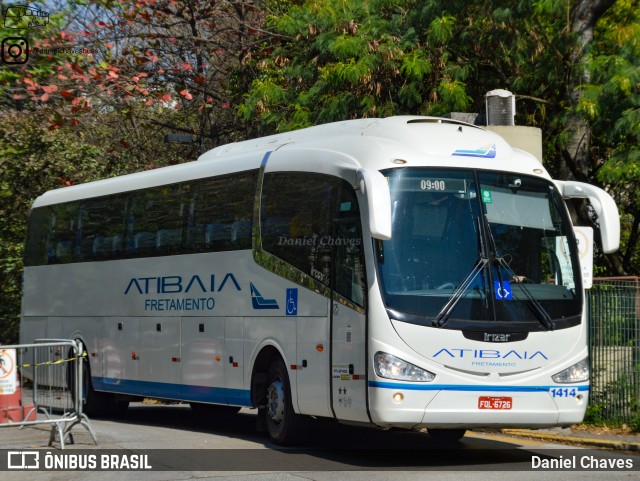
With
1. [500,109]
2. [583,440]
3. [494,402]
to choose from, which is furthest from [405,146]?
[500,109]

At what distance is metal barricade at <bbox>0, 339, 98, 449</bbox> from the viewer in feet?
44.9

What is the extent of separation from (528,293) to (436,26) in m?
8.63

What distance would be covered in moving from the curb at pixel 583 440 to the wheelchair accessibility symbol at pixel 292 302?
3915mm

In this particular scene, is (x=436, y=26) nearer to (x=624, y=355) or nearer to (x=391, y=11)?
(x=391, y=11)

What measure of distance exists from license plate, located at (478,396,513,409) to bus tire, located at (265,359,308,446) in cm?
253

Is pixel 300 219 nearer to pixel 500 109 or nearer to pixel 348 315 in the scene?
pixel 348 315

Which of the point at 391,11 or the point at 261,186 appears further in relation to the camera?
the point at 391,11

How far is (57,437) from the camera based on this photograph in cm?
1352

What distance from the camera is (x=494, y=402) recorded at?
455 inches

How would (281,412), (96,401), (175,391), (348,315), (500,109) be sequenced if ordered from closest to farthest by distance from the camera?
(348,315) → (281,412) → (175,391) → (500,109) → (96,401)

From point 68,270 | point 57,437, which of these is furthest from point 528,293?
point 68,270

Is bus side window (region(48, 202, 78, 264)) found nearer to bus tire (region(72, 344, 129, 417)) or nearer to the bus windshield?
bus tire (region(72, 344, 129, 417))

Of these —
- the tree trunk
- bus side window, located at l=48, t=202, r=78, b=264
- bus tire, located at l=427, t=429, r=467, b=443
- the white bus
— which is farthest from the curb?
bus side window, located at l=48, t=202, r=78, b=264

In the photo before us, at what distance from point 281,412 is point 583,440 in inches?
151
